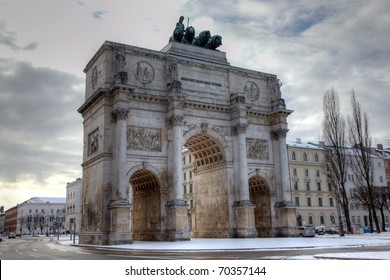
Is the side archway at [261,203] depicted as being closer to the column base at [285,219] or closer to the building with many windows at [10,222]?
the column base at [285,219]

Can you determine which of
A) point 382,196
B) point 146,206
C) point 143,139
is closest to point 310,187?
point 382,196

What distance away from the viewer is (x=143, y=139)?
37.4 meters

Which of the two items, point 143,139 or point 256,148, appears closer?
point 143,139

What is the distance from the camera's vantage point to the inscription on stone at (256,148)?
1699 inches

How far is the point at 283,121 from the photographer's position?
44188 mm

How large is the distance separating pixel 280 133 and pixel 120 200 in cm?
1913

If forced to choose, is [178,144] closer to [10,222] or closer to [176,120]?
[176,120]

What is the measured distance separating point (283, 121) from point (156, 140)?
→ 47.5ft

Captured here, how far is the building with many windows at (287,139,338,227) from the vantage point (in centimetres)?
7300

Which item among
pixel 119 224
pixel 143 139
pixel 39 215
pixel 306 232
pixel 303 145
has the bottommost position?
pixel 306 232

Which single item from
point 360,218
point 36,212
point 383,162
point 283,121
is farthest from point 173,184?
point 36,212

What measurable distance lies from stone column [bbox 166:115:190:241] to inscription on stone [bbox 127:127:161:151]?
4.90 feet

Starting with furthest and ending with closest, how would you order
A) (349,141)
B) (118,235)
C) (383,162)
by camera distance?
(383,162)
(349,141)
(118,235)

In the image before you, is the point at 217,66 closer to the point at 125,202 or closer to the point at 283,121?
the point at 283,121
